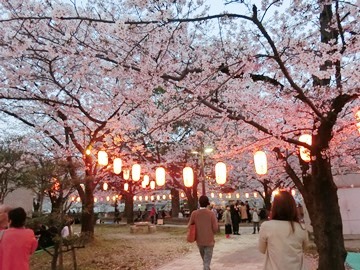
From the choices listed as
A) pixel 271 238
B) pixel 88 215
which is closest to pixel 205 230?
pixel 271 238

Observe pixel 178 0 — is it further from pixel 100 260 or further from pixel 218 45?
pixel 100 260

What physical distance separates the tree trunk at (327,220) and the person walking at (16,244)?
517 cm

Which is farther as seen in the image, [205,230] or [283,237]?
[205,230]

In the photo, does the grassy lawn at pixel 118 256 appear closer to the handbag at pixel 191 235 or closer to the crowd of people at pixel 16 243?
the handbag at pixel 191 235

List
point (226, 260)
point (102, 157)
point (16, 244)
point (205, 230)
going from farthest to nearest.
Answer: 1. point (102, 157)
2. point (226, 260)
3. point (205, 230)
4. point (16, 244)

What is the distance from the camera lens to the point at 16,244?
14.5 feet

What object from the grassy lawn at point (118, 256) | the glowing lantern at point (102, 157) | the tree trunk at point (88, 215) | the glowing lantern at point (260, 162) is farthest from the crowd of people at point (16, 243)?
the tree trunk at point (88, 215)

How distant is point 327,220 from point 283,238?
12.7ft

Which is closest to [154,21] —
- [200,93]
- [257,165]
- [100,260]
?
[200,93]

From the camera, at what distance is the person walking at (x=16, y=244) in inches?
172

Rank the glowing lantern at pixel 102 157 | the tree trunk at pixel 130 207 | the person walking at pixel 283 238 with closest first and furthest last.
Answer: the person walking at pixel 283 238
the glowing lantern at pixel 102 157
the tree trunk at pixel 130 207

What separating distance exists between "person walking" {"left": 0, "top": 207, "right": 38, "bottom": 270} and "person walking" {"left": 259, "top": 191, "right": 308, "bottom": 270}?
9.37 ft

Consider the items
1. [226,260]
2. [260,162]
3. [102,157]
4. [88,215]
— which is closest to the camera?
[260,162]

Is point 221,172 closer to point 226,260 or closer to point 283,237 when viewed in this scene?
point 226,260
